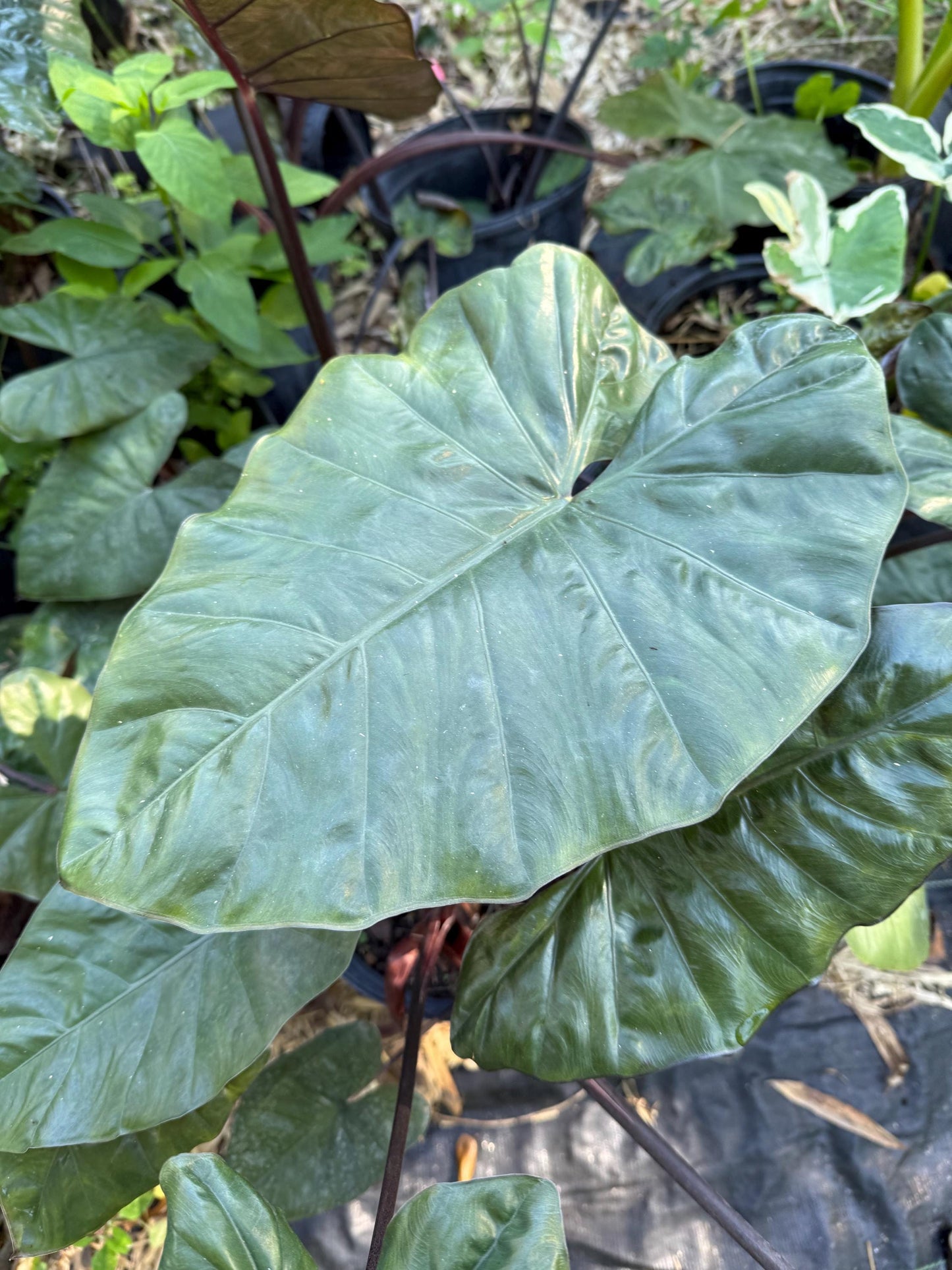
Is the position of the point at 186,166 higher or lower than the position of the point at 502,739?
higher

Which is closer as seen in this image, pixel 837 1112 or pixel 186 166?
pixel 186 166

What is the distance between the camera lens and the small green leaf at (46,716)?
113cm

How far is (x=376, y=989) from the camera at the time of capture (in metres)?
1.24

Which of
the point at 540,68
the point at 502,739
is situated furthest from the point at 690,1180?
the point at 540,68

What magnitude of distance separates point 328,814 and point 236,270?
102cm

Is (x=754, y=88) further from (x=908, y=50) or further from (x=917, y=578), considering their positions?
(x=917, y=578)

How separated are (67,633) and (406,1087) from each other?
91 cm

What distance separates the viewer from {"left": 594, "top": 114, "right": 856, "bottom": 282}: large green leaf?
1620 mm

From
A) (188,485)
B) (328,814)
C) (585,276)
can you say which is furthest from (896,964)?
(188,485)

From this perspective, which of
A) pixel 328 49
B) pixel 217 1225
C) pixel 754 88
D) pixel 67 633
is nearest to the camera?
pixel 217 1225

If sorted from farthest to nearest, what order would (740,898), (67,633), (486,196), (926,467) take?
(486,196) < (67,633) < (926,467) < (740,898)

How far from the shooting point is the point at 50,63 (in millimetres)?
1105

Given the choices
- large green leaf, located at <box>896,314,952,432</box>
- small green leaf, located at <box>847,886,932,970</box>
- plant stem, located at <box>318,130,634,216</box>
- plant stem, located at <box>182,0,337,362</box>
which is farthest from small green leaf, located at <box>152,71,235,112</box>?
small green leaf, located at <box>847,886,932,970</box>

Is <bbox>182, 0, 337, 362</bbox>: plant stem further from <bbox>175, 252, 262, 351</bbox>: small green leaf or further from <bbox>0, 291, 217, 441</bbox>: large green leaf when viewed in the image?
<bbox>0, 291, 217, 441</bbox>: large green leaf
